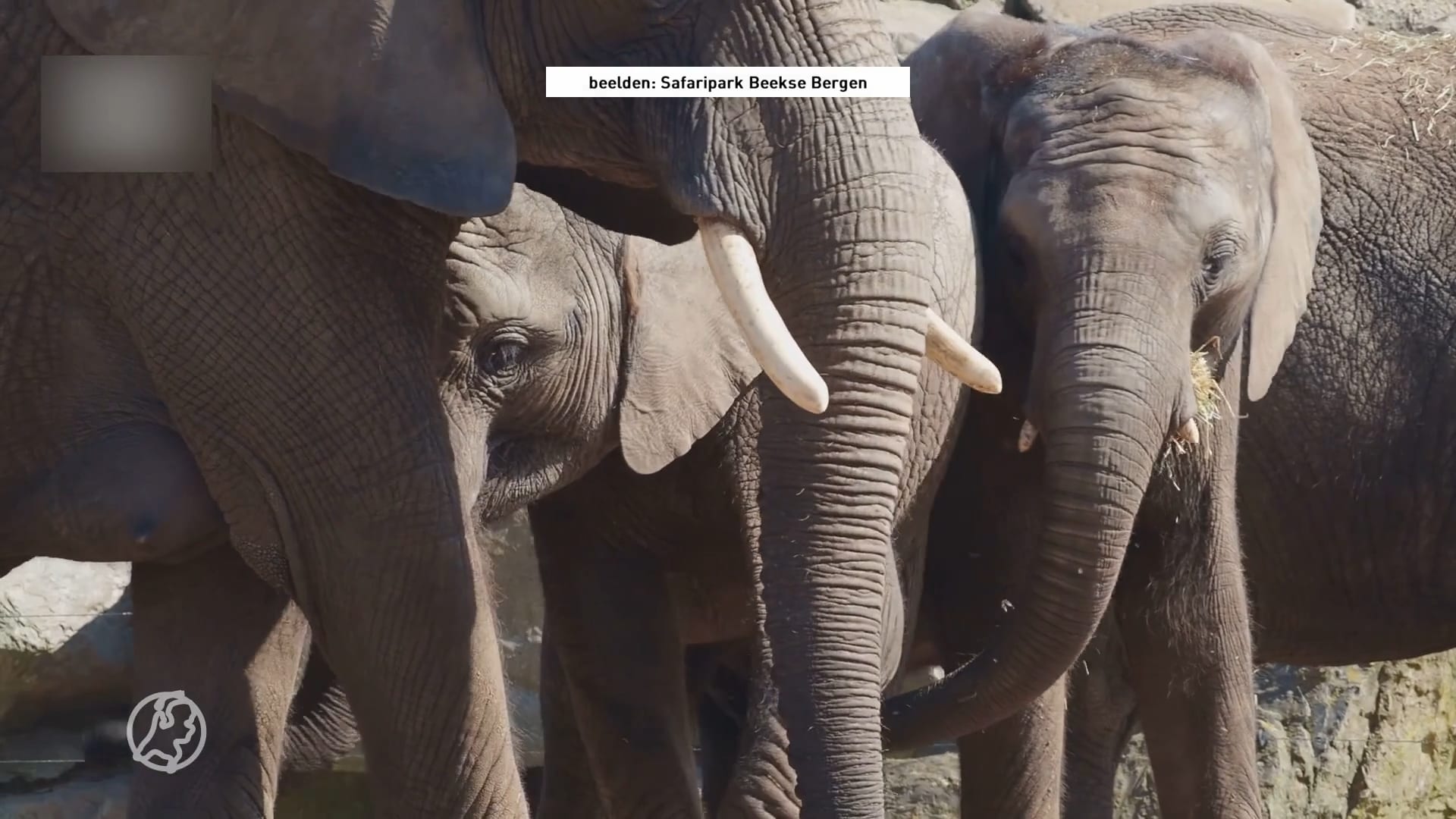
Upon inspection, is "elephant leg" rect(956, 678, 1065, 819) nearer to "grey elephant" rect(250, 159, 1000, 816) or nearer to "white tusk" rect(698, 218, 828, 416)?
"grey elephant" rect(250, 159, 1000, 816)

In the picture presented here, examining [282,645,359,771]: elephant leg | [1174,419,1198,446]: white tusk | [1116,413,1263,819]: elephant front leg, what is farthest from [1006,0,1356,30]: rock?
[282,645,359,771]: elephant leg

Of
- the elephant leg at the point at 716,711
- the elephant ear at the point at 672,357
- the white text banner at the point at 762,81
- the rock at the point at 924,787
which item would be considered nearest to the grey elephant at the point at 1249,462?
the elephant leg at the point at 716,711

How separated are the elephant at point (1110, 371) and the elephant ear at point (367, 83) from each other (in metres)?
1.43

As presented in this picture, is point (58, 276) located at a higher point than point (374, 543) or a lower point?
higher

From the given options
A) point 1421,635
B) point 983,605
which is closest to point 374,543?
point 983,605

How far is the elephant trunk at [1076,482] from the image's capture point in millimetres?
4168

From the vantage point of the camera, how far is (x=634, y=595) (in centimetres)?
442

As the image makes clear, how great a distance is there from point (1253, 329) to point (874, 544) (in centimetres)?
174

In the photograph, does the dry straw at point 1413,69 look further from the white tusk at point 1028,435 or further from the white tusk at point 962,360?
the white tusk at point 962,360

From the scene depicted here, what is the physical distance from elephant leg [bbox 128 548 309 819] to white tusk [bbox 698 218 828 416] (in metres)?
1.10

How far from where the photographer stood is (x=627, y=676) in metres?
4.40

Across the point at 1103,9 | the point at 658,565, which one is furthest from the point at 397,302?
the point at 1103,9

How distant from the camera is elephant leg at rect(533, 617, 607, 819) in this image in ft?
16.4

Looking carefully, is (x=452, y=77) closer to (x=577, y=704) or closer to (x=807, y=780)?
(x=807, y=780)
